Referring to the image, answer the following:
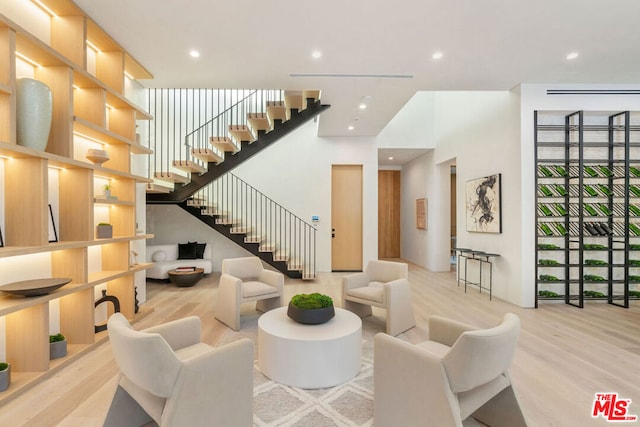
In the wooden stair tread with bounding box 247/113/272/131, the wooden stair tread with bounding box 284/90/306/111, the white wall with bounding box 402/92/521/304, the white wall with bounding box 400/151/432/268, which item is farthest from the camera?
the white wall with bounding box 400/151/432/268

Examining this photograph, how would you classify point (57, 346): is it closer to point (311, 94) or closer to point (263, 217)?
point (311, 94)

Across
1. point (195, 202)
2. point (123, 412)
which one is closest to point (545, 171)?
point (123, 412)

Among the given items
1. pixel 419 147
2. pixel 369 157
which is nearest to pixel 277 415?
pixel 369 157

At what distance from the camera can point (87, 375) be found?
2.53 meters

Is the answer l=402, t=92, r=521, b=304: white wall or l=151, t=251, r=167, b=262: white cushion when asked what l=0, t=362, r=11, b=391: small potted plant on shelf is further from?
l=402, t=92, r=521, b=304: white wall

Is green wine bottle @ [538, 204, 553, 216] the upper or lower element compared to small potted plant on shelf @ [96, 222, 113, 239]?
upper

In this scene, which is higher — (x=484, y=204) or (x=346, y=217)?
(x=484, y=204)

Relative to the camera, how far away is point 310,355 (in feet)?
7.61

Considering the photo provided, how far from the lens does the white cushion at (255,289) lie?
3683 mm

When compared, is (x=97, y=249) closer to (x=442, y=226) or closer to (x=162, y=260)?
(x=162, y=260)

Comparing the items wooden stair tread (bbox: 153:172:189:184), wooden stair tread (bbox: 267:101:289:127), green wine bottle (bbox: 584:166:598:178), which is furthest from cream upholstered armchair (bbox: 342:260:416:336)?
wooden stair tread (bbox: 153:172:189:184)

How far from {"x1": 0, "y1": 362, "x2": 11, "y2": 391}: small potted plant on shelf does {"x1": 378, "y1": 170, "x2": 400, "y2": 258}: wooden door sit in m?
8.51

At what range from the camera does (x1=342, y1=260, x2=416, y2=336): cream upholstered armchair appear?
334 cm

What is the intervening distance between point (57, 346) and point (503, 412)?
12.2ft
